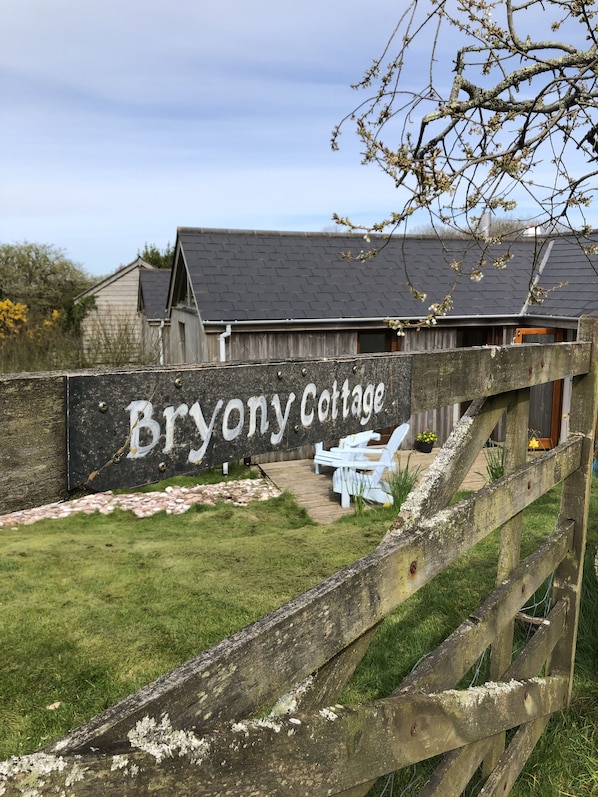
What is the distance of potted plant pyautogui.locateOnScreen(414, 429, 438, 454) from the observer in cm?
1241

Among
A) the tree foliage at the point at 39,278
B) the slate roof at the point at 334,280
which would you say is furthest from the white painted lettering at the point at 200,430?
the tree foliage at the point at 39,278

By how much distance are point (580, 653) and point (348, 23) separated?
16.3ft

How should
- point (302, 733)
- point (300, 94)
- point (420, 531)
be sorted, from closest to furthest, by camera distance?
point (302, 733), point (420, 531), point (300, 94)

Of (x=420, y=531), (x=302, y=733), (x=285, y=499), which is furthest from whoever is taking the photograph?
(x=285, y=499)

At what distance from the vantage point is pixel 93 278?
123 feet

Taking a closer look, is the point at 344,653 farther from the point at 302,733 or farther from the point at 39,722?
the point at 39,722

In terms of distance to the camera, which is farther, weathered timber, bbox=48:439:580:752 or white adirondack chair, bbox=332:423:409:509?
Answer: white adirondack chair, bbox=332:423:409:509

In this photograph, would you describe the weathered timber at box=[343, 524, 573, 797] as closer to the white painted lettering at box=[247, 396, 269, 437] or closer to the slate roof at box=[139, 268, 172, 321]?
the white painted lettering at box=[247, 396, 269, 437]

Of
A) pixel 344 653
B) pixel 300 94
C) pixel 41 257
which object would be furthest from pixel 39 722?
pixel 41 257

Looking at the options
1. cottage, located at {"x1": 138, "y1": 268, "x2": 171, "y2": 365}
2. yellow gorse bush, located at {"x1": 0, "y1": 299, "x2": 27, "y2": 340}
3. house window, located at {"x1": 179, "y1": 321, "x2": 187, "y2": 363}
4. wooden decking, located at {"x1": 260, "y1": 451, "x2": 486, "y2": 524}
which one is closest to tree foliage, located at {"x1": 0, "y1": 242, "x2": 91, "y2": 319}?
yellow gorse bush, located at {"x1": 0, "y1": 299, "x2": 27, "y2": 340}

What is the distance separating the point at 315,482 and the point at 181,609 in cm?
535

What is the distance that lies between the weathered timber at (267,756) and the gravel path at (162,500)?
7.66m

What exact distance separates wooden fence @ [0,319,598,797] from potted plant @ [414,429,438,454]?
31.5ft

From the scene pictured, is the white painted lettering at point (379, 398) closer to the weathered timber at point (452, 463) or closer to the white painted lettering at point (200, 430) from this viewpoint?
the weathered timber at point (452, 463)
